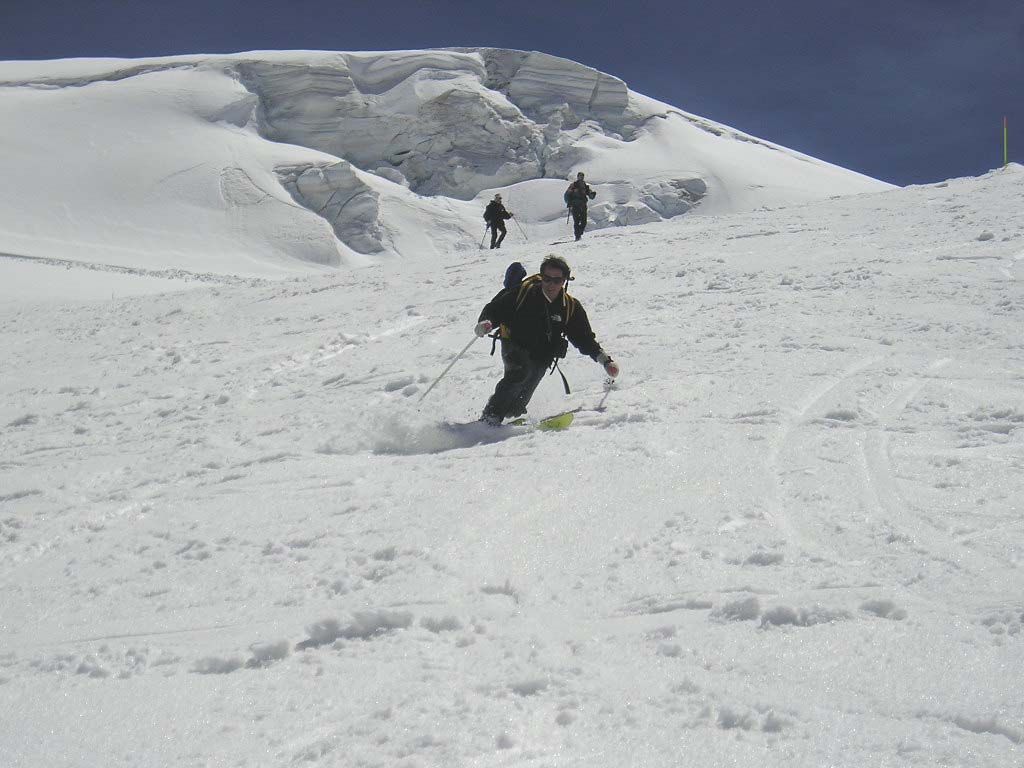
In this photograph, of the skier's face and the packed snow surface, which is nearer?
the packed snow surface

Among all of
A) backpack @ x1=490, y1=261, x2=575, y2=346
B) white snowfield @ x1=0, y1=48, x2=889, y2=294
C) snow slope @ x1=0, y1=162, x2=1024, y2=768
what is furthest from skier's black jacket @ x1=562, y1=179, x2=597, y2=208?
white snowfield @ x1=0, y1=48, x2=889, y2=294

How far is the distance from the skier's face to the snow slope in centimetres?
100

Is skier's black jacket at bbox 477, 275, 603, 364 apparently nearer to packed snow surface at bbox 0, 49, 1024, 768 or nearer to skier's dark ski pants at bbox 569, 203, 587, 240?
packed snow surface at bbox 0, 49, 1024, 768

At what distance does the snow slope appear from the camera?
2.44 meters

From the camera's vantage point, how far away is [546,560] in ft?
11.6

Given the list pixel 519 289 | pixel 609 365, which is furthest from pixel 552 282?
pixel 609 365

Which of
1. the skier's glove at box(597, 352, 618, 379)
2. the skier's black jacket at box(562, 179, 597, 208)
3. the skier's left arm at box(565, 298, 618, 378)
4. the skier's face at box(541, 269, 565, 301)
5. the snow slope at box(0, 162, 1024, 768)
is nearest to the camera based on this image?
the snow slope at box(0, 162, 1024, 768)

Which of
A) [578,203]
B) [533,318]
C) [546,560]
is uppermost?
[578,203]

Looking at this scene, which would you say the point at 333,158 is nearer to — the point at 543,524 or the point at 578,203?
the point at 578,203

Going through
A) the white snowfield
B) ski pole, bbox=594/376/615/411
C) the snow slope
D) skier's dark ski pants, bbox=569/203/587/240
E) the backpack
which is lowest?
the snow slope

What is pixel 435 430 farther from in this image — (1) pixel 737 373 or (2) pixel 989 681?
(2) pixel 989 681

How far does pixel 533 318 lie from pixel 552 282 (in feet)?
1.19

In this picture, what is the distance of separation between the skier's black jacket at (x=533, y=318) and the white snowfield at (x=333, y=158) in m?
23.4

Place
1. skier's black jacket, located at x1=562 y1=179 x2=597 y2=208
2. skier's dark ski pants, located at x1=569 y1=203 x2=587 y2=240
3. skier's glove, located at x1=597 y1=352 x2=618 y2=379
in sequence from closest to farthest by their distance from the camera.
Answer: skier's glove, located at x1=597 y1=352 x2=618 y2=379, skier's dark ski pants, located at x1=569 y1=203 x2=587 y2=240, skier's black jacket, located at x1=562 y1=179 x2=597 y2=208
